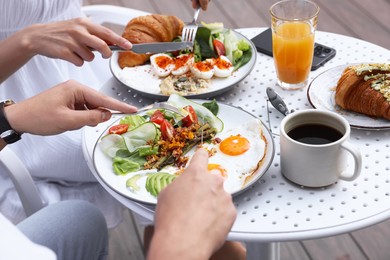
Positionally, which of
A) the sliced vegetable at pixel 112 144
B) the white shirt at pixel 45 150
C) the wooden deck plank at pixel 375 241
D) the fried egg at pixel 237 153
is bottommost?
the wooden deck plank at pixel 375 241

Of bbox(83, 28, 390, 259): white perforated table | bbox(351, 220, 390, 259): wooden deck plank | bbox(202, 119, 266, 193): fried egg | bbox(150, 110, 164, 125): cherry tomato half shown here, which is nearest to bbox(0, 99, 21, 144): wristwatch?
bbox(83, 28, 390, 259): white perforated table

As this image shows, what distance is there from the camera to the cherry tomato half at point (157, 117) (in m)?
1.25

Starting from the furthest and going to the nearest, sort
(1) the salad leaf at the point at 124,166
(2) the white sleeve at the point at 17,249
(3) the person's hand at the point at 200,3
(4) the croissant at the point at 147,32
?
(3) the person's hand at the point at 200,3 → (4) the croissant at the point at 147,32 → (1) the salad leaf at the point at 124,166 → (2) the white sleeve at the point at 17,249

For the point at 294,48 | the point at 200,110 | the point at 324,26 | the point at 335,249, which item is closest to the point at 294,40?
the point at 294,48

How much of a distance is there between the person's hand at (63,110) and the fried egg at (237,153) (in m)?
0.20

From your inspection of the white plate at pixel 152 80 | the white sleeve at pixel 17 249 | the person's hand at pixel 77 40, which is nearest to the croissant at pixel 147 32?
the white plate at pixel 152 80

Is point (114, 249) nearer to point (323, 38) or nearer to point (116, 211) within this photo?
point (116, 211)

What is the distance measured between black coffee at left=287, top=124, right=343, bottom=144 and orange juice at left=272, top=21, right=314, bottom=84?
0.26 m

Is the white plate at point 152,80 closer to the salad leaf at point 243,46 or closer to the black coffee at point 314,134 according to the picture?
the salad leaf at point 243,46

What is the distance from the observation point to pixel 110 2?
11.4 ft

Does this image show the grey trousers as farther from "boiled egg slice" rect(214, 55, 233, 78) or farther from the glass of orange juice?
the glass of orange juice

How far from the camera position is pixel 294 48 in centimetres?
136

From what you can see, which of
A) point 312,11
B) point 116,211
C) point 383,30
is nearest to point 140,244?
point 116,211

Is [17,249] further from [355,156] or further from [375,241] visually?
[375,241]
